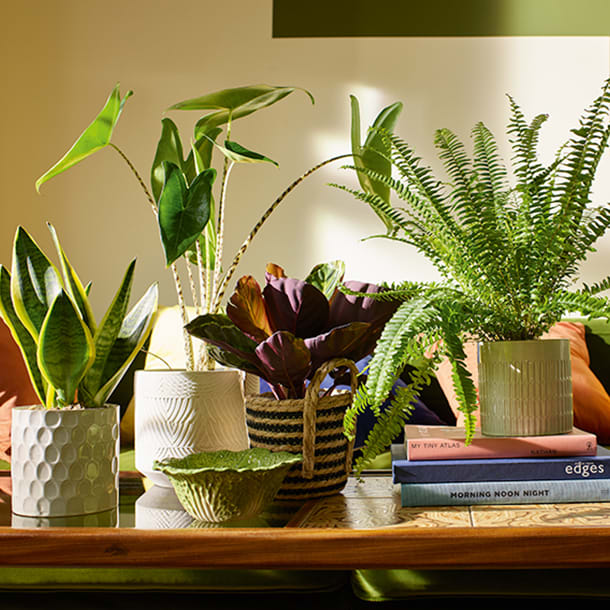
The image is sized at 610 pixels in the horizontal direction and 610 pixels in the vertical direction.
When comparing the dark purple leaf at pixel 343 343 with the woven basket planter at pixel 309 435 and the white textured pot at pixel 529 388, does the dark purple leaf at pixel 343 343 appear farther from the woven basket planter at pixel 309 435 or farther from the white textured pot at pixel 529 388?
the white textured pot at pixel 529 388

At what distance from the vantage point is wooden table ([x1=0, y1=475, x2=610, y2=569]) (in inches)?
27.6

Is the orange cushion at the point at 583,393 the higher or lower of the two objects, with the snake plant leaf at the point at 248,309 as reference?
lower

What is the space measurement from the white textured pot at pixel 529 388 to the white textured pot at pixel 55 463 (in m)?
0.52

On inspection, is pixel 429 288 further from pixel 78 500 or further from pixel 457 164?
pixel 78 500

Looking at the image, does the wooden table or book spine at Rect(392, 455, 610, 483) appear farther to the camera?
book spine at Rect(392, 455, 610, 483)

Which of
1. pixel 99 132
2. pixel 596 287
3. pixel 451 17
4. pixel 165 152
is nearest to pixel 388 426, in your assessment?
pixel 596 287

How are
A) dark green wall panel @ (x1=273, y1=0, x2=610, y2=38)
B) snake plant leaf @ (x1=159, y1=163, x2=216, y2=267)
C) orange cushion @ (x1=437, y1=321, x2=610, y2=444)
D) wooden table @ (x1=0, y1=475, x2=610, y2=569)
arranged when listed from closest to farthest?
1. wooden table @ (x1=0, y1=475, x2=610, y2=569)
2. snake plant leaf @ (x1=159, y1=163, x2=216, y2=267)
3. orange cushion @ (x1=437, y1=321, x2=610, y2=444)
4. dark green wall panel @ (x1=273, y1=0, x2=610, y2=38)

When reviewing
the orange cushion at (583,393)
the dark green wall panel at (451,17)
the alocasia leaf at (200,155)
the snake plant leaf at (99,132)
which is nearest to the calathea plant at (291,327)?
the snake plant leaf at (99,132)

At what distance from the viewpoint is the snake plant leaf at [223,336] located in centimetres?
89

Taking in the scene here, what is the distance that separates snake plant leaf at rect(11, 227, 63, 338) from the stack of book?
50cm

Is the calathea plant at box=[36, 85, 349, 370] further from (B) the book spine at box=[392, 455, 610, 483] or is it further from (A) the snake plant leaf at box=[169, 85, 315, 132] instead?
(B) the book spine at box=[392, 455, 610, 483]

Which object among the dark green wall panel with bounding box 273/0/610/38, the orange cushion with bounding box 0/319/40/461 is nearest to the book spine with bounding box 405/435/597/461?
the orange cushion with bounding box 0/319/40/461

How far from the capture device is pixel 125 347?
3.21 ft

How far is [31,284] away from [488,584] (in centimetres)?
73
